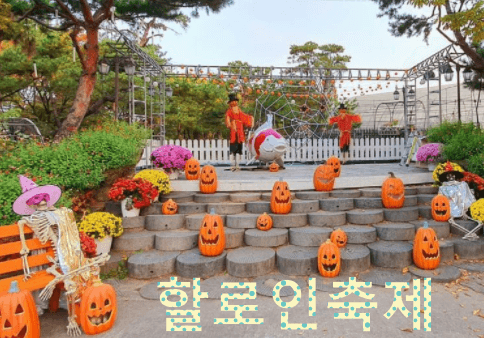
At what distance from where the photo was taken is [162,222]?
5250 mm

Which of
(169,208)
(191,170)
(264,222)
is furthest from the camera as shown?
(191,170)

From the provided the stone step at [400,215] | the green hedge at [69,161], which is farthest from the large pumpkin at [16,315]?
the stone step at [400,215]

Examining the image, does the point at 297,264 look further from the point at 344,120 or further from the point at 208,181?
the point at 344,120

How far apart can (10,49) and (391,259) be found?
640 inches

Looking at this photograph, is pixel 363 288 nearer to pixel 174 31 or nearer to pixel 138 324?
pixel 138 324

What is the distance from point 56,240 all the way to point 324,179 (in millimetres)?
4466

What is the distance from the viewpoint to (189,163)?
6539mm

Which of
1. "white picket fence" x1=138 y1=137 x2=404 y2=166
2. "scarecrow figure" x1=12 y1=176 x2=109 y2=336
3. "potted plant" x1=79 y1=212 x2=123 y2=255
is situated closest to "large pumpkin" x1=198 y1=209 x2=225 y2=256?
"potted plant" x1=79 y1=212 x2=123 y2=255

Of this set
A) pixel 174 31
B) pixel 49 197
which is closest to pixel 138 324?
pixel 49 197

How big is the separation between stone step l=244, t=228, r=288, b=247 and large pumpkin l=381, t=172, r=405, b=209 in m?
1.90

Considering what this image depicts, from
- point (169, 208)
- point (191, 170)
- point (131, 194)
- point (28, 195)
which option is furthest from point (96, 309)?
point (191, 170)

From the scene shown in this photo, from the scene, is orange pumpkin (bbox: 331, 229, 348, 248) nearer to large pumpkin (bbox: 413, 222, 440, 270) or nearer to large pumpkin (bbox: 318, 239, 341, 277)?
large pumpkin (bbox: 318, 239, 341, 277)

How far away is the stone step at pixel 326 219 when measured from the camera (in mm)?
5211

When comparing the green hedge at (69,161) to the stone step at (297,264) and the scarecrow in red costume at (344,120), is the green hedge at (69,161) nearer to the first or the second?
the stone step at (297,264)
